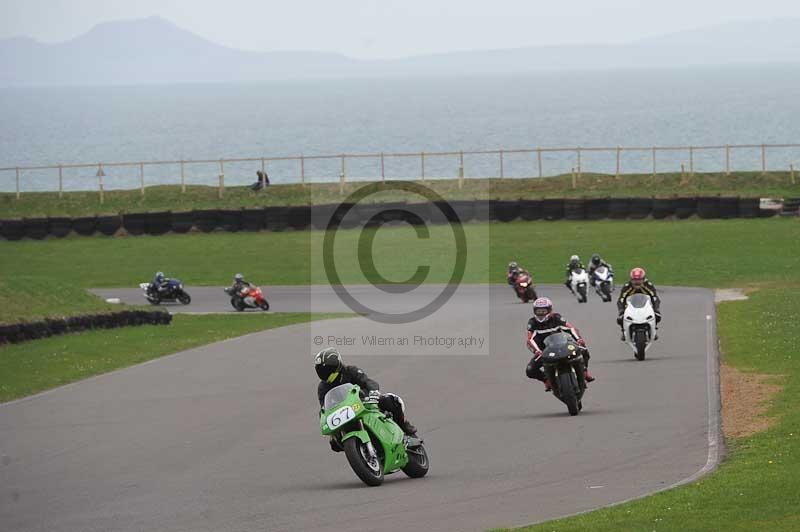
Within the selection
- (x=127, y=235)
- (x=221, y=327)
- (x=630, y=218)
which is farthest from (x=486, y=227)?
(x=221, y=327)

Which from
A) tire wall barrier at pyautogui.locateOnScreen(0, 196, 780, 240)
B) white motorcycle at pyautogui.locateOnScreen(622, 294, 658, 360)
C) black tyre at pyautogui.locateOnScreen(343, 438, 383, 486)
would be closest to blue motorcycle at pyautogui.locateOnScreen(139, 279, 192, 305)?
tire wall barrier at pyautogui.locateOnScreen(0, 196, 780, 240)

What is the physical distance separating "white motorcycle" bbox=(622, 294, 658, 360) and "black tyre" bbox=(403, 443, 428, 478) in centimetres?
990

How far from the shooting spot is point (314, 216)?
180ft

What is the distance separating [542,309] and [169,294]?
76.6ft

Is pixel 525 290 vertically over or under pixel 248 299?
over

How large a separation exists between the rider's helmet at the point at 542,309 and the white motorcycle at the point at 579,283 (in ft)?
54.3

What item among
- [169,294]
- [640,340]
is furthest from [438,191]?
[640,340]

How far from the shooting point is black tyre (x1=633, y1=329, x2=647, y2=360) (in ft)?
77.8

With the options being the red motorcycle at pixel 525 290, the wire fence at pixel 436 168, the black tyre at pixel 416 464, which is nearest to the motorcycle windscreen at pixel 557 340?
the black tyre at pixel 416 464

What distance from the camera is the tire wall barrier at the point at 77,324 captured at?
1121 inches

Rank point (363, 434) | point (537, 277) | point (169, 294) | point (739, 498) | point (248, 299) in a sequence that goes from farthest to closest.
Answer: point (537, 277)
point (169, 294)
point (248, 299)
point (363, 434)
point (739, 498)

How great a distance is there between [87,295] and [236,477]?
20186 mm

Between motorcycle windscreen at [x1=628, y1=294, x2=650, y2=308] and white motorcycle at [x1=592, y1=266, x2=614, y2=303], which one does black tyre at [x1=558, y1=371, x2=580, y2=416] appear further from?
white motorcycle at [x1=592, y1=266, x2=614, y2=303]
